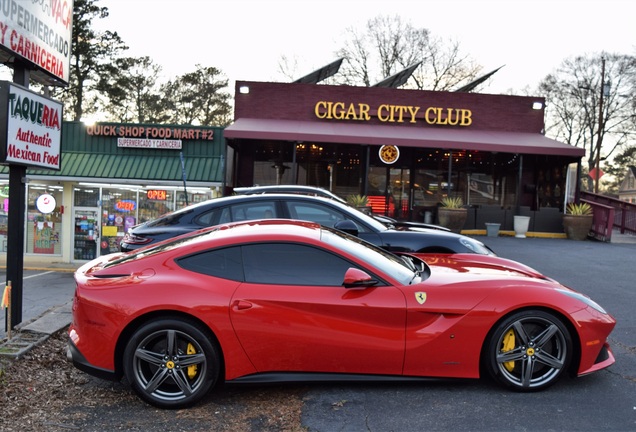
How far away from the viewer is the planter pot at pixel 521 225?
17.5m

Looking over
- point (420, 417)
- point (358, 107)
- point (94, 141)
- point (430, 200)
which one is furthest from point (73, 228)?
point (420, 417)

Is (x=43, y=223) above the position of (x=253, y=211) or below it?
below

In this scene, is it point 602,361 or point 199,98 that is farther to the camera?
point 199,98

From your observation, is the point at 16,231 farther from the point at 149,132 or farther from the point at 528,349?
the point at 149,132

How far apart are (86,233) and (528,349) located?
1881 centimetres

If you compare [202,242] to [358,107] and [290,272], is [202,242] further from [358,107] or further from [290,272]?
[358,107]

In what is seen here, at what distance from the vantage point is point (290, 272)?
13.0 feet

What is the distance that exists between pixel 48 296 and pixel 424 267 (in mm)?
9258

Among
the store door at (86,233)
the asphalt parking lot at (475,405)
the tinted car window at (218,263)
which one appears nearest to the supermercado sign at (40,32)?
the tinted car window at (218,263)

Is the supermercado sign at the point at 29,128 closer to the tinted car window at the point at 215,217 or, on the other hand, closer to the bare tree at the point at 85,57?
the tinted car window at the point at 215,217

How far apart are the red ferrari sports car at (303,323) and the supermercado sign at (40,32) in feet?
10.2

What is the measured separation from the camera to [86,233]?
19.6 m

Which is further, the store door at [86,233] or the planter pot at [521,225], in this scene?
the store door at [86,233]

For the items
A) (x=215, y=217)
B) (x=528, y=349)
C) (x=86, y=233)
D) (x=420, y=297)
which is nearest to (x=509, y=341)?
(x=528, y=349)
